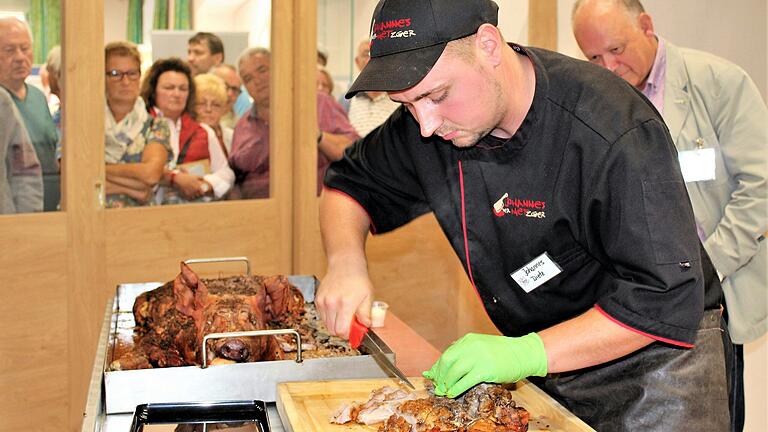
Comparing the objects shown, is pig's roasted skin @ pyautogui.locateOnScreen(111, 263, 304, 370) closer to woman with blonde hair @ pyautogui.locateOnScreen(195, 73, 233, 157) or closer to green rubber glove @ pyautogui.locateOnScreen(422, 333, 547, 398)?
green rubber glove @ pyautogui.locateOnScreen(422, 333, 547, 398)

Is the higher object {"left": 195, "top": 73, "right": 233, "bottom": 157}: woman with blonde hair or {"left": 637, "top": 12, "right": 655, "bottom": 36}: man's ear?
{"left": 637, "top": 12, "right": 655, "bottom": 36}: man's ear

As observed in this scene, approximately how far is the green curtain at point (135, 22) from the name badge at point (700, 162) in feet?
7.28

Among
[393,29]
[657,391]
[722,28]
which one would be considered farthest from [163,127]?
[657,391]

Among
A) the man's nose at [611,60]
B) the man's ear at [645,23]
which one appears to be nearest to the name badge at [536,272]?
the man's nose at [611,60]

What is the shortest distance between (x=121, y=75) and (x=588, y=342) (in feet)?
8.87

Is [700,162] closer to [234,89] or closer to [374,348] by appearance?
[374,348]

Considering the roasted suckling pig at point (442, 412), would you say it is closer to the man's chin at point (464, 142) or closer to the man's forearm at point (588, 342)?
the man's forearm at point (588, 342)

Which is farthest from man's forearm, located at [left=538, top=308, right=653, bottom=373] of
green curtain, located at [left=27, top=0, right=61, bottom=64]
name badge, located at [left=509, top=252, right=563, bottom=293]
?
green curtain, located at [left=27, top=0, right=61, bottom=64]

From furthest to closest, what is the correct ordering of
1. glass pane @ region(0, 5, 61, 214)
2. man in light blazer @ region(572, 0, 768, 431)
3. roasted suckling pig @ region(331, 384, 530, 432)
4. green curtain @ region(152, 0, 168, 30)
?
green curtain @ region(152, 0, 168, 30), glass pane @ region(0, 5, 61, 214), man in light blazer @ region(572, 0, 768, 431), roasted suckling pig @ region(331, 384, 530, 432)

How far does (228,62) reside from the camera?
13.6 ft

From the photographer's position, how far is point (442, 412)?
1730 mm

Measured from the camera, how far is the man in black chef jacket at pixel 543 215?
170cm

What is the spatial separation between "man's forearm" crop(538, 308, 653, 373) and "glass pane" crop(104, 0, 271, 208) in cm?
261

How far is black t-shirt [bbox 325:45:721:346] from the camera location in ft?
5.53
